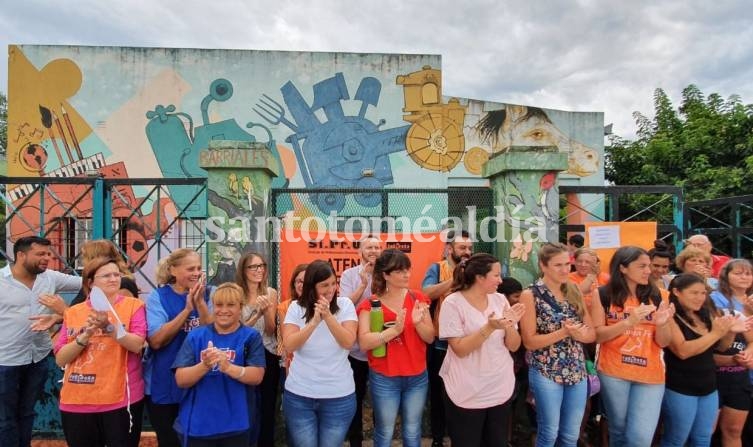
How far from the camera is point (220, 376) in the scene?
9.71 feet

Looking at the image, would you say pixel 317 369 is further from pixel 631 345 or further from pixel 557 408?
pixel 631 345

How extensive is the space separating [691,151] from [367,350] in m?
13.8

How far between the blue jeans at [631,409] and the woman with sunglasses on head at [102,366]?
Answer: 3625 mm

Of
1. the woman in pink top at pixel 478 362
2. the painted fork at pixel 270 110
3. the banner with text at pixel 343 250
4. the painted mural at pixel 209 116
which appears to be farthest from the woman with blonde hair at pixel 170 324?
the painted fork at pixel 270 110

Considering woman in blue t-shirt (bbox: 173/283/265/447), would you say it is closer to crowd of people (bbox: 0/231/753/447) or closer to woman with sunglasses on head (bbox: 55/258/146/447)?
crowd of people (bbox: 0/231/753/447)

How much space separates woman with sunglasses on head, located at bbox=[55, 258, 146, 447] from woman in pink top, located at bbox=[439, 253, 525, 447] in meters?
2.30

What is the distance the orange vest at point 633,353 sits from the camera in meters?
3.33

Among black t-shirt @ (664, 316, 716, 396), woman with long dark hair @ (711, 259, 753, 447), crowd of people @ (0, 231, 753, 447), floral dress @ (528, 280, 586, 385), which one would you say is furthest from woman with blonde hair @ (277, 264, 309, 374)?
woman with long dark hair @ (711, 259, 753, 447)

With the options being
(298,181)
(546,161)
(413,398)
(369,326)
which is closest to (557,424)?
(413,398)

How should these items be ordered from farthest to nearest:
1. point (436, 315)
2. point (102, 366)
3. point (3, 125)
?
point (3, 125), point (436, 315), point (102, 366)

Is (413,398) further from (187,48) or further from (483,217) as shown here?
(187,48)

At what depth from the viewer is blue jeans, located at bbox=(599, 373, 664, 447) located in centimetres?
334

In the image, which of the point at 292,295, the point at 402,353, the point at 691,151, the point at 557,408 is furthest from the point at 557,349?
the point at 691,151

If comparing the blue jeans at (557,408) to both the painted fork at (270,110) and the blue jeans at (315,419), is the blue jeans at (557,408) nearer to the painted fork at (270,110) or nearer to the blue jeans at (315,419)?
the blue jeans at (315,419)
